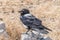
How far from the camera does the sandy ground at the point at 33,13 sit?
8688 mm

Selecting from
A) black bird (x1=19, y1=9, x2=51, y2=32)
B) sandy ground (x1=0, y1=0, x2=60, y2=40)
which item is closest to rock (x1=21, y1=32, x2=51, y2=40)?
black bird (x1=19, y1=9, x2=51, y2=32)

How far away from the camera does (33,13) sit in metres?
11.0

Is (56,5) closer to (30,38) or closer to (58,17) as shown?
(58,17)

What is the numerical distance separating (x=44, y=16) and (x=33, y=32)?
100 inches

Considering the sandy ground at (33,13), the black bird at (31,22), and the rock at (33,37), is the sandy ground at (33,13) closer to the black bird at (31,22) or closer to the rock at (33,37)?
the black bird at (31,22)

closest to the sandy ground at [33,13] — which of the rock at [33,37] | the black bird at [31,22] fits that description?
the black bird at [31,22]

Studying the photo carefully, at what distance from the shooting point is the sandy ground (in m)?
8.69

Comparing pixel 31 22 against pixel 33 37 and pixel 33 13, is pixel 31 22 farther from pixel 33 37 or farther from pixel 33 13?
→ pixel 33 13

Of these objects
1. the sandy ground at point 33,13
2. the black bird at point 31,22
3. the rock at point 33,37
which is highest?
the black bird at point 31,22

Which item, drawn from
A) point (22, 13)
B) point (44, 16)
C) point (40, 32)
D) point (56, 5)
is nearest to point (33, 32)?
point (40, 32)

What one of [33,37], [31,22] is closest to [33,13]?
[31,22]

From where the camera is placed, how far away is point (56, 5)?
11.8 m

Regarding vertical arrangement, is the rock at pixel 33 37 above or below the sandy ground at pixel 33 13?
above

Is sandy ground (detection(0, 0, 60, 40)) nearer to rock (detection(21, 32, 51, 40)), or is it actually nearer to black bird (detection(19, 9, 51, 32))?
black bird (detection(19, 9, 51, 32))
